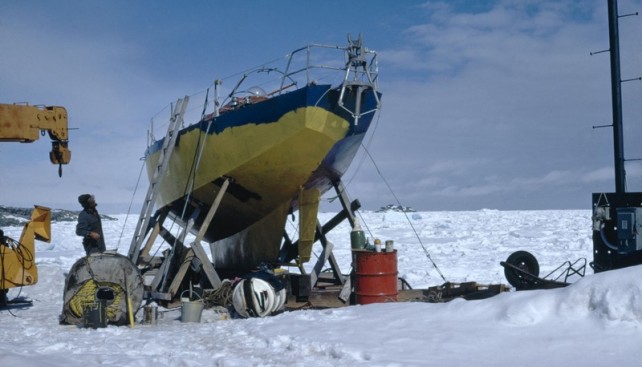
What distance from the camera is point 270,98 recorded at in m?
9.58

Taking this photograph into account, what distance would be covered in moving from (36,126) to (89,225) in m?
1.89

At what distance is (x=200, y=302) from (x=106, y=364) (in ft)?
9.95

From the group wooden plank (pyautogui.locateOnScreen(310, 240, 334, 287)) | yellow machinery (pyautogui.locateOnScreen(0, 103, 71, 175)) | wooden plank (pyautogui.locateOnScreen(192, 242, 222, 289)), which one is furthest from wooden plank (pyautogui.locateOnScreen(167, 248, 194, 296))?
yellow machinery (pyautogui.locateOnScreen(0, 103, 71, 175))

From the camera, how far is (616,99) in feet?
31.7

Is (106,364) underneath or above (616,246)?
underneath

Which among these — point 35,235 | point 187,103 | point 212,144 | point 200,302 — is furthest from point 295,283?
point 35,235

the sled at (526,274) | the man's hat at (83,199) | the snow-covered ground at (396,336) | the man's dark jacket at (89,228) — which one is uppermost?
the man's hat at (83,199)

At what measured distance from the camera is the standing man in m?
9.88

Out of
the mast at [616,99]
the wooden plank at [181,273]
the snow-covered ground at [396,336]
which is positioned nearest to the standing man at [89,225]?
the wooden plank at [181,273]

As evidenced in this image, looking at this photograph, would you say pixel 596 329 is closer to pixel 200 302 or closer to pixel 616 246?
pixel 616 246

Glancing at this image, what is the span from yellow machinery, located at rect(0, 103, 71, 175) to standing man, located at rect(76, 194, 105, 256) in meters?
0.68

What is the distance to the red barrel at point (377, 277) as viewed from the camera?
8.47 m

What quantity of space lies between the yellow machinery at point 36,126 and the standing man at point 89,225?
0.68m

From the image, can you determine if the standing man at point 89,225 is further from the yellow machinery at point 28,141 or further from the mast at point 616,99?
the mast at point 616,99
